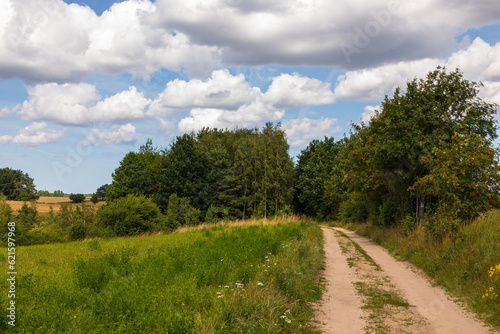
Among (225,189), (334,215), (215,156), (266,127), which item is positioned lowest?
(334,215)

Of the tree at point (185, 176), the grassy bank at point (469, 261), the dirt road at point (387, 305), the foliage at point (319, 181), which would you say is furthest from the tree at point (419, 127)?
the foliage at point (319, 181)

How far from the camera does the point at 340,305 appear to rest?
8227 millimetres

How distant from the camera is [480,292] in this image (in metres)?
8.65

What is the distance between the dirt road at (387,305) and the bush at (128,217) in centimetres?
2237

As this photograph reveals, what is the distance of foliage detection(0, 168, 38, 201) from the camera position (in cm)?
8906

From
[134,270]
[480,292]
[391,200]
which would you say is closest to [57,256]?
[134,270]

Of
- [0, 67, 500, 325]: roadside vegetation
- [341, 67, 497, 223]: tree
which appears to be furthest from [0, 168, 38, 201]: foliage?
[341, 67, 497, 223]: tree

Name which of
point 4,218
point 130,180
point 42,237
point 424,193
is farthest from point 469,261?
point 130,180

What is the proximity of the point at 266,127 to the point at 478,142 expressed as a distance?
4982cm

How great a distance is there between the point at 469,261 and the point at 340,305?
16.2 ft

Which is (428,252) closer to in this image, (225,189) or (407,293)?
(407,293)

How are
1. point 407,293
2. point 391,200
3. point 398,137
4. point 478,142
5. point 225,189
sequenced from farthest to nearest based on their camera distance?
point 225,189, point 391,200, point 398,137, point 478,142, point 407,293

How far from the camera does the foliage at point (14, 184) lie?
292 ft

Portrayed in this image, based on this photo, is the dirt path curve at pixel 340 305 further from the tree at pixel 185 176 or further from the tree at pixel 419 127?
the tree at pixel 185 176
